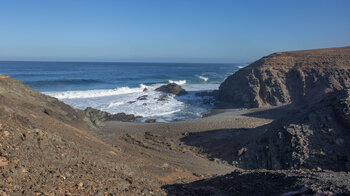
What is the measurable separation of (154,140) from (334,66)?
2103 centimetres

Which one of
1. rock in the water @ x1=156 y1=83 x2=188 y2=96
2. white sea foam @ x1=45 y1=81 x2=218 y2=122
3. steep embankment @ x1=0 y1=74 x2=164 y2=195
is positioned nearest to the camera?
steep embankment @ x1=0 y1=74 x2=164 y2=195

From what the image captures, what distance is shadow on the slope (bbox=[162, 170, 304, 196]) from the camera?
5.05 m

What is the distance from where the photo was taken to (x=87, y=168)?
5.90m

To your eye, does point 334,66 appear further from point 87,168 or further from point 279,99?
point 87,168

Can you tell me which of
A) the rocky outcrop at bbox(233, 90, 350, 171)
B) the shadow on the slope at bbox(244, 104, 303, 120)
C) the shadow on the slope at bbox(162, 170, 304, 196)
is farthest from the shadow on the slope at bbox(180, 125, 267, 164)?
the shadow on the slope at bbox(162, 170, 304, 196)

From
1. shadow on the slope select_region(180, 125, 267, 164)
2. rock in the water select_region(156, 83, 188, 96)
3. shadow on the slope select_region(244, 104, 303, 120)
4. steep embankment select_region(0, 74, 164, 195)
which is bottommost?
shadow on the slope select_region(180, 125, 267, 164)

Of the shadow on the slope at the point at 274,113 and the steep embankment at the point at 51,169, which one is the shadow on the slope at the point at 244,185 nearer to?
the steep embankment at the point at 51,169

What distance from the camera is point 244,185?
570 centimetres

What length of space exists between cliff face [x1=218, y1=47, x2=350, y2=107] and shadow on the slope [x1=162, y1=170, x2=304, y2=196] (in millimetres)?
19877

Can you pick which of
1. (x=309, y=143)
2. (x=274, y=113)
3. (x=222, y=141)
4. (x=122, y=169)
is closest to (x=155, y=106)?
(x=274, y=113)

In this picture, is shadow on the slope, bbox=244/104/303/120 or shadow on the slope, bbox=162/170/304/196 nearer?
shadow on the slope, bbox=162/170/304/196

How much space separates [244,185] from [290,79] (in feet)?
82.4

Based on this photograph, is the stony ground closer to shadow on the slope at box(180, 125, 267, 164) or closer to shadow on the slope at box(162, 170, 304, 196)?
shadow on the slope at box(162, 170, 304, 196)

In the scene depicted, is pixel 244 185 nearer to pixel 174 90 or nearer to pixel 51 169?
pixel 51 169
